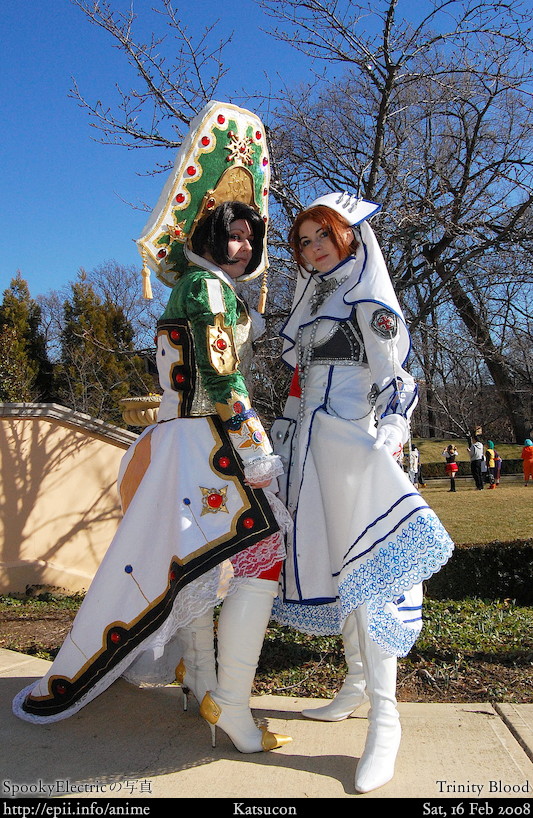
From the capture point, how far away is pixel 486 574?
598cm

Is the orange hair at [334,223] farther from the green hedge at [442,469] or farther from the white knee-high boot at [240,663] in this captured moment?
the green hedge at [442,469]

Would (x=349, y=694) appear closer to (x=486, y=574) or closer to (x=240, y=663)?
(x=240, y=663)

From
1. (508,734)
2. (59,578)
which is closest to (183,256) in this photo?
(508,734)

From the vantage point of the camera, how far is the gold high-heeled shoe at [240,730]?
7.43ft

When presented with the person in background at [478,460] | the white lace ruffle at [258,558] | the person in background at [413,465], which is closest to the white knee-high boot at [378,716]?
the white lace ruffle at [258,558]

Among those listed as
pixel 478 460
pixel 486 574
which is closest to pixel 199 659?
pixel 486 574

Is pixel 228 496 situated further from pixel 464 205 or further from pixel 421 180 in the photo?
pixel 421 180

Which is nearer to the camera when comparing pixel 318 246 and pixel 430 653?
pixel 318 246

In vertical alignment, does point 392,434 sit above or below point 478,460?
above

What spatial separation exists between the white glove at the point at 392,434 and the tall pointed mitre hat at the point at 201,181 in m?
1.01

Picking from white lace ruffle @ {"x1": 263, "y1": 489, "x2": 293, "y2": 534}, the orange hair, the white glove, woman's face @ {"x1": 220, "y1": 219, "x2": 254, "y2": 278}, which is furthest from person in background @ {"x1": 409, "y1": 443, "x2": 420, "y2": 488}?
woman's face @ {"x1": 220, "y1": 219, "x2": 254, "y2": 278}

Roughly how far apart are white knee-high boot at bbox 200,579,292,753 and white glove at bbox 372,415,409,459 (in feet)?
2.11

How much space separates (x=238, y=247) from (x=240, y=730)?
181cm

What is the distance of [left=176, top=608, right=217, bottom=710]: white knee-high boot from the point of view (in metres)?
2.61
